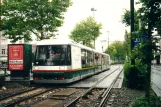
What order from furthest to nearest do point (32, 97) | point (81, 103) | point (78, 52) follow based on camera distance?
1. point (78, 52)
2. point (32, 97)
3. point (81, 103)

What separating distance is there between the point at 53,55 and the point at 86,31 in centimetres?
4338

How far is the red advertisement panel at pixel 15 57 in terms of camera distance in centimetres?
1954

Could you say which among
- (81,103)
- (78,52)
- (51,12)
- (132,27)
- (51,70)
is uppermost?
(51,12)

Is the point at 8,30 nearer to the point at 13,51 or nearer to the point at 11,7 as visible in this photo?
the point at 11,7

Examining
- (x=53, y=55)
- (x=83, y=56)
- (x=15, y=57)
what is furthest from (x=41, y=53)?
(x=83, y=56)

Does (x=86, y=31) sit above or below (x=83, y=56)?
above

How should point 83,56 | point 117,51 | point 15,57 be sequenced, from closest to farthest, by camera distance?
point 15,57
point 83,56
point 117,51

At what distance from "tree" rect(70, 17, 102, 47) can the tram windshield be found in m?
40.5

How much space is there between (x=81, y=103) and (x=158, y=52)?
4231 mm

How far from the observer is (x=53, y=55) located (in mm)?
16938

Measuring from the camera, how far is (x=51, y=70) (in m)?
16.6

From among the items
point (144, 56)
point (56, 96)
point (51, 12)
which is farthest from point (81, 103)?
point (51, 12)

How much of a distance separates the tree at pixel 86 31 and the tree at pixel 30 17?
88.4 ft

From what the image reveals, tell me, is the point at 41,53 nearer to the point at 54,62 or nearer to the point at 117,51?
the point at 54,62
